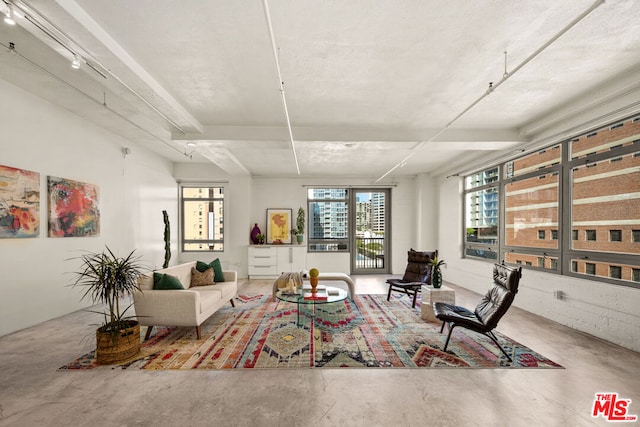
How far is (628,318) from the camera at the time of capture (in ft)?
10.8

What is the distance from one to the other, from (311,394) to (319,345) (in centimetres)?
A: 95

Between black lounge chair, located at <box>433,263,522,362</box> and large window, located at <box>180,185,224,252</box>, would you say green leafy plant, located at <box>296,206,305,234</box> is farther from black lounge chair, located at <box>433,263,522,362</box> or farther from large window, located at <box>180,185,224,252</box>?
black lounge chair, located at <box>433,263,522,362</box>

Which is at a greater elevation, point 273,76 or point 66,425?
point 273,76

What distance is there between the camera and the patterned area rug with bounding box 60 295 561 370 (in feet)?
9.51

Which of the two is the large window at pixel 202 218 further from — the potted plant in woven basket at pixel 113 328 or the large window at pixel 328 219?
the potted plant in woven basket at pixel 113 328

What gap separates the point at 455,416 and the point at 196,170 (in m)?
7.64

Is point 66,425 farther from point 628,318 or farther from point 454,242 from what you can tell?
point 454,242

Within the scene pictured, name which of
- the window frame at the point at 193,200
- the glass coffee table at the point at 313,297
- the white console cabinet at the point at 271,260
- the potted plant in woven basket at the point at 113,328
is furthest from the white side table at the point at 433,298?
the window frame at the point at 193,200

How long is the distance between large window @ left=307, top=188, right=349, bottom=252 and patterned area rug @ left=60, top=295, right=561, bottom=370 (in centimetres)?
406

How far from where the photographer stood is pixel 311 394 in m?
2.38

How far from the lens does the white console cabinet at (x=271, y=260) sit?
7672mm

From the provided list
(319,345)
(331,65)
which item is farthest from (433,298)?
(331,65)

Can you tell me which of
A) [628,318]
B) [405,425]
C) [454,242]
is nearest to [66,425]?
[405,425]

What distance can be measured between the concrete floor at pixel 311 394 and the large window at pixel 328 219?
19.1 feet
